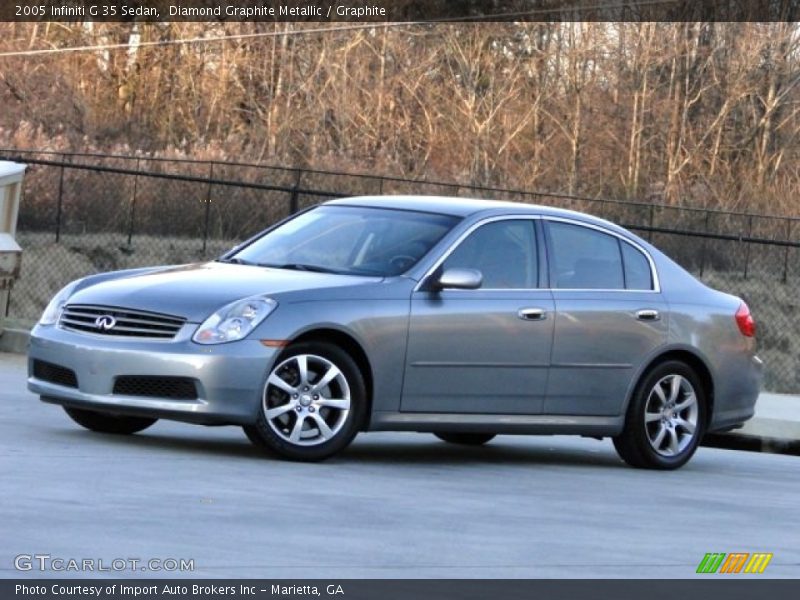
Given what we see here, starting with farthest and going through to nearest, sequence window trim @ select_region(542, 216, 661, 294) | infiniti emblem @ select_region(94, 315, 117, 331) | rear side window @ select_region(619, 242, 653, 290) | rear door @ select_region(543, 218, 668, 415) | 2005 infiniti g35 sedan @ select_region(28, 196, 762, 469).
Answer: rear side window @ select_region(619, 242, 653, 290) < window trim @ select_region(542, 216, 661, 294) < rear door @ select_region(543, 218, 668, 415) < infiniti emblem @ select_region(94, 315, 117, 331) < 2005 infiniti g35 sedan @ select_region(28, 196, 762, 469)

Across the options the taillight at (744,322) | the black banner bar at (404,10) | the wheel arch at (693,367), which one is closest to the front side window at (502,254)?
the wheel arch at (693,367)

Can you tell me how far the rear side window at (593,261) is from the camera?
11719mm

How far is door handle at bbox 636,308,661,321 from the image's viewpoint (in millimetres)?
11820

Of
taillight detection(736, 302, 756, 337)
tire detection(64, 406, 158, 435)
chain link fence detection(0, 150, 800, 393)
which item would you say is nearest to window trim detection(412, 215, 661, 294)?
taillight detection(736, 302, 756, 337)

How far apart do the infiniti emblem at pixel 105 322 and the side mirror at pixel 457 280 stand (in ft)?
6.07

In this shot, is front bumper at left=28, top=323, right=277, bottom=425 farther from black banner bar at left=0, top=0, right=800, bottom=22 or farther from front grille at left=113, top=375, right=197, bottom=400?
black banner bar at left=0, top=0, right=800, bottom=22

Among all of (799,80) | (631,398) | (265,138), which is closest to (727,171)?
(799,80)

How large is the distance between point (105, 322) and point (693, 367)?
13.0ft

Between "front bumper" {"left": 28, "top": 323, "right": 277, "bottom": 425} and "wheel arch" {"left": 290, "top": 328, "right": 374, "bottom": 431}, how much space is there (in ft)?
1.06

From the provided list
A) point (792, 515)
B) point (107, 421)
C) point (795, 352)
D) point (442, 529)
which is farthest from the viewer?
point (795, 352)

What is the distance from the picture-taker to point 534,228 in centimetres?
1167

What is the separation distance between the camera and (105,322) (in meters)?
10.5

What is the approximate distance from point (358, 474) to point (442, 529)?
1.94m

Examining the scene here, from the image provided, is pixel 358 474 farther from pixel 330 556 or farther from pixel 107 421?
pixel 330 556
